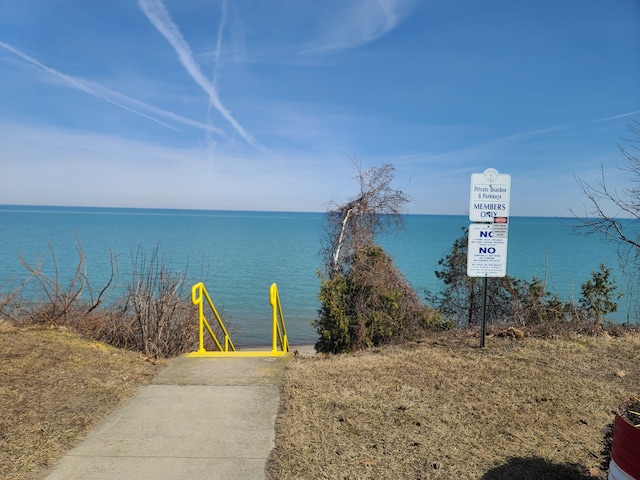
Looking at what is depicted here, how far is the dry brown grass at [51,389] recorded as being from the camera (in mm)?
3697

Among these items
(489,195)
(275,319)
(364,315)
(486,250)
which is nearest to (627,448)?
(486,250)

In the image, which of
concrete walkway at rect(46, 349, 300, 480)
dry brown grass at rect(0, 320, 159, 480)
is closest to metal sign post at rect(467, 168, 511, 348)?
concrete walkway at rect(46, 349, 300, 480)

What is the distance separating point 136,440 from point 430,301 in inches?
385

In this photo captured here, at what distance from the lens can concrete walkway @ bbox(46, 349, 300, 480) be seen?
3.46m

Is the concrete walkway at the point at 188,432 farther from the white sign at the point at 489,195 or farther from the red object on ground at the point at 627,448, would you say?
the white sign at the point at 489,195

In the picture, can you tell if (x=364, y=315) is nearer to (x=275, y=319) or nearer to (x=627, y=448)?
(x=275, y=319)

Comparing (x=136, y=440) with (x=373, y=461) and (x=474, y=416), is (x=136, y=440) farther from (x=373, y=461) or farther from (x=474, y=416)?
(x=474, y=416)

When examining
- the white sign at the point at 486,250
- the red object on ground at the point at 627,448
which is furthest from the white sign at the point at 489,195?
the red object on ground at the point at 627,448

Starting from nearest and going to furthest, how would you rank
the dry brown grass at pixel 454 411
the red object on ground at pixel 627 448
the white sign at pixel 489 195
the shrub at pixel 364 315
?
the red object on ground at pixel 627 448
the dry brown grass at pixel 454 411
the white sign at pixel 489 195
the shrub at pixel 364 315

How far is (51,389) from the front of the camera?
16.1 feet

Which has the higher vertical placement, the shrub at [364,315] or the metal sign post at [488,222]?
the metal sign post at [488,222]

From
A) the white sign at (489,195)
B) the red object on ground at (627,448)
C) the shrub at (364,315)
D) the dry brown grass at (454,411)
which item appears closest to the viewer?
the red object on ground at (627,448)

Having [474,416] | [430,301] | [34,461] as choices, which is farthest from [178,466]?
[430,301]

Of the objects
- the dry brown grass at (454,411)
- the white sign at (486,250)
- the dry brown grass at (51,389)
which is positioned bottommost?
the dry brown grass at (51,389)
